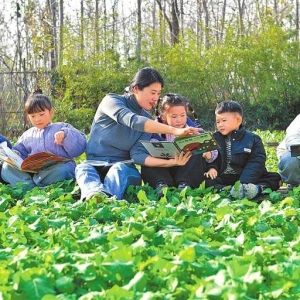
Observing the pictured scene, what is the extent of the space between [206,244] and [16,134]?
11.6m

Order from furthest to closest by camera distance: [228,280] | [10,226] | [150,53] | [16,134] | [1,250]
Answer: [150,53], [16,134], [10,226], [1,250], [228,280]

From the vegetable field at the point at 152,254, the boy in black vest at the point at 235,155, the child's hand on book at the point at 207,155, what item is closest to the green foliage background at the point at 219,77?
the boy in black vest at the point at 235,155

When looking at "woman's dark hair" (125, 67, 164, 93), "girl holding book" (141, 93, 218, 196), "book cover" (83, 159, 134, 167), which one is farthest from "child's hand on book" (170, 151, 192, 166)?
"woman's dark hair" (125, 67, 164, 93)

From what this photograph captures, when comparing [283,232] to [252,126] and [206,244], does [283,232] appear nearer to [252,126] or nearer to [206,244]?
[206,244]

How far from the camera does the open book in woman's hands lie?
497cm

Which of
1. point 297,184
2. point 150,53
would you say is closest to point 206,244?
point 297,184

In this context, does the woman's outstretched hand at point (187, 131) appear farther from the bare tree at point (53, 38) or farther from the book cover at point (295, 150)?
the bare tree at point (53, 38)

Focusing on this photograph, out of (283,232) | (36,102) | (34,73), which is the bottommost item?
(283,232)

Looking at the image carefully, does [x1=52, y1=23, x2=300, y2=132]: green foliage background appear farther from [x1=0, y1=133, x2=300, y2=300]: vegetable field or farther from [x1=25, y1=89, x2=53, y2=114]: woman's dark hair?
[x1=0, y1=133, x2=300, y2=300]: vegetable field

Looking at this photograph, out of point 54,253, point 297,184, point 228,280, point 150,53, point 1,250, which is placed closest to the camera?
point 228,280

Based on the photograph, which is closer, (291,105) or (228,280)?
(228,280)

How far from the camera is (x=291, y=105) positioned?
14.2 meters

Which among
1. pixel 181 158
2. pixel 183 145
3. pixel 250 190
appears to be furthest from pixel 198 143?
pixel 250 190

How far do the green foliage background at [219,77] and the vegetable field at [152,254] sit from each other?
10659 millimetres
